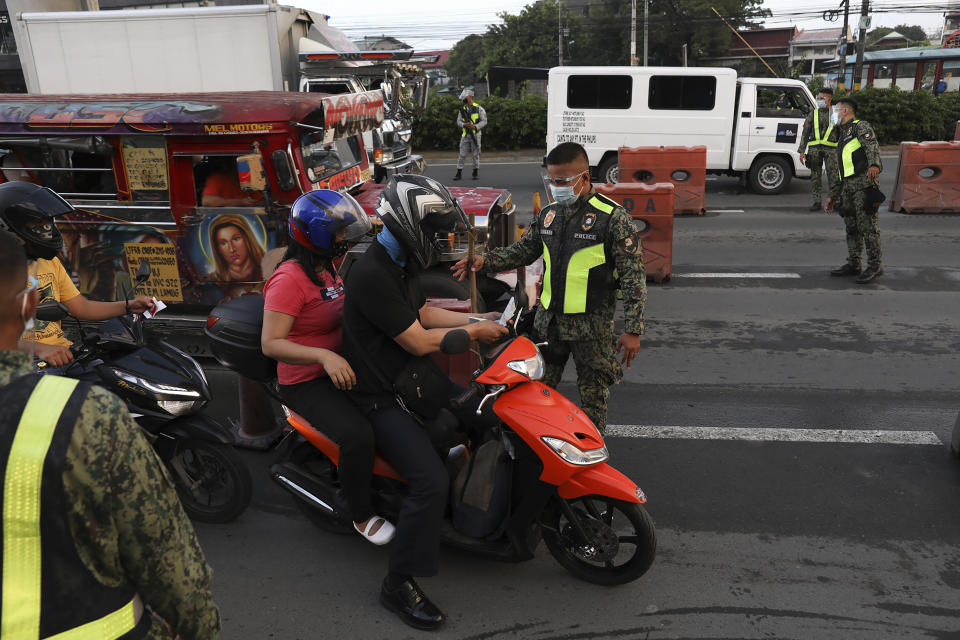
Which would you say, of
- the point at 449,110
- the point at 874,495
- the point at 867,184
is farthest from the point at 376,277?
the point at 449,110

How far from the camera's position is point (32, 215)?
12.2 ft

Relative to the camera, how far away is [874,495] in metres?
4.30

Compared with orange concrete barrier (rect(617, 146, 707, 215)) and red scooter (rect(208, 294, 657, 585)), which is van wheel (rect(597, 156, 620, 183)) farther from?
red scooter (rect(208, 294, 657, 585))

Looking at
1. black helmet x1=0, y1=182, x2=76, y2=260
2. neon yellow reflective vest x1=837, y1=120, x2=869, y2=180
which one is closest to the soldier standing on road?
neon yellow reflective vest x1=837, y1=120, x2=869, y2=180

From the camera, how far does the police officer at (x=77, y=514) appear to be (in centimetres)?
139

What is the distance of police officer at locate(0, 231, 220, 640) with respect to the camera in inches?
54.9

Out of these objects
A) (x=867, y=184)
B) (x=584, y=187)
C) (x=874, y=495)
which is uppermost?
(x=584, y=187)

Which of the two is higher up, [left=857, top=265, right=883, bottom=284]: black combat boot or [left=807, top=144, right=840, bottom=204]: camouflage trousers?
[left=807, top=144, right=840, bottom=204]: camouflage trousers

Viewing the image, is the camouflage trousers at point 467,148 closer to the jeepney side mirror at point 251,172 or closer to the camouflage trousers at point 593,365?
the jeepney side mirror at point 251,172

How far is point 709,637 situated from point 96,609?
8.43ft

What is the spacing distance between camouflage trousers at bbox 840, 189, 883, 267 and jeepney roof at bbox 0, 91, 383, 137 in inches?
232

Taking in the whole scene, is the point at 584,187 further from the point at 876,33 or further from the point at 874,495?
the point at 876,33

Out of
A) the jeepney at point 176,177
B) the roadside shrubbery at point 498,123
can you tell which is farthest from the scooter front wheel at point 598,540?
the roadside shrubbery at point 498,123

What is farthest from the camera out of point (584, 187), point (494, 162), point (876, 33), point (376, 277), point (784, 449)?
point (876, 33)
